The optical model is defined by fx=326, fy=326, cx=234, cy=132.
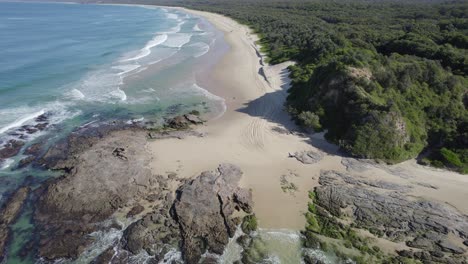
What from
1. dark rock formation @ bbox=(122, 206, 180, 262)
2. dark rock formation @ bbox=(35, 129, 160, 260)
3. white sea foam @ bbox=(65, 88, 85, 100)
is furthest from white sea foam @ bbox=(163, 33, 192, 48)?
dark rock formation @ bbox=(122, 206, 180, 262)

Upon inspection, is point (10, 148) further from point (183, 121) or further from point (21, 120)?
point (183, 121)

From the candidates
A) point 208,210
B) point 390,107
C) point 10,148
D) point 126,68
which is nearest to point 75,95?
point 10,148

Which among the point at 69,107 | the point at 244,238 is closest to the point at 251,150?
the point at 244,238

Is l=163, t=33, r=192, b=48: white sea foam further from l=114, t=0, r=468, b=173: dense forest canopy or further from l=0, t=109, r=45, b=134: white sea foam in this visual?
l=114, t=0, r=468, b=173: dense forest canopy

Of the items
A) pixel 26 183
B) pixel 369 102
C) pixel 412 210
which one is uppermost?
pixel 369 102

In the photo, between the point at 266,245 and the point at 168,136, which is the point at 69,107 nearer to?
the point at 168,136

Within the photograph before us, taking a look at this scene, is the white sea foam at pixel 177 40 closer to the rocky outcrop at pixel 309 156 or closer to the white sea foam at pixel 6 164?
the white sea foam at pixel 6 164

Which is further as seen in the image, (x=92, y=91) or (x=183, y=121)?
(x=92, y=91)
